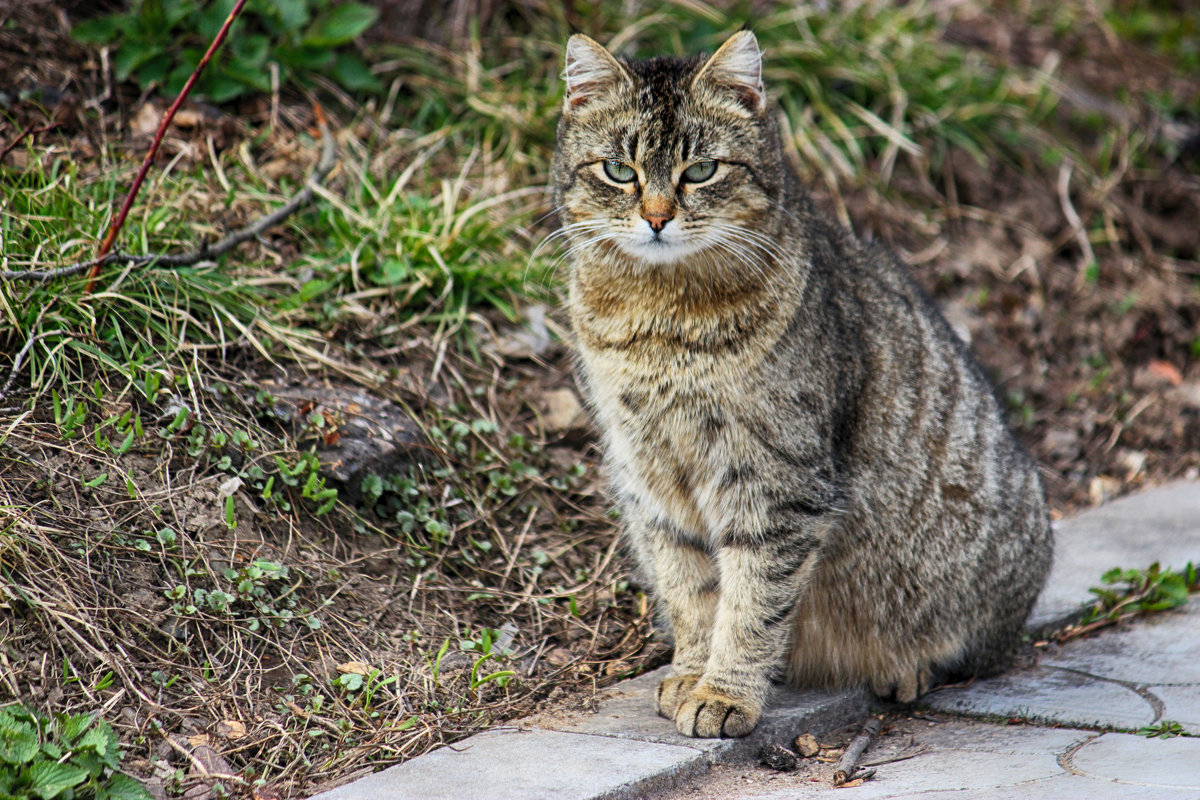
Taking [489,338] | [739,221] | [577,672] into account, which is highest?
[739,221]

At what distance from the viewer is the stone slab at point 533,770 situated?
7.78 feet

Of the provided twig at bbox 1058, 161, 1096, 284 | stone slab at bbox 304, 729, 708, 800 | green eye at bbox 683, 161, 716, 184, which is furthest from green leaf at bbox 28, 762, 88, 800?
twig at bbox 1058, 161, 1096, 284

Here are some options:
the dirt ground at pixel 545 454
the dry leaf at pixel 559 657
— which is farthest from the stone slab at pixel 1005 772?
the dry leaf at pixel 559 657

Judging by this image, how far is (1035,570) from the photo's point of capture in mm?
3396

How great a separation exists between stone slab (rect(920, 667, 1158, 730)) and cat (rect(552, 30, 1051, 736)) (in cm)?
11

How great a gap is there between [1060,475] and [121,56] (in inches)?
165

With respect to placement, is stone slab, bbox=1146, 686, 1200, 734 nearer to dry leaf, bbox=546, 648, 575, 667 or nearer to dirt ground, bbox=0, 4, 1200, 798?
dirt ground, bbox=0, 4, 1200, 798

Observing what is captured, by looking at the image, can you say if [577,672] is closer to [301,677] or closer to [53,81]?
[301,677]

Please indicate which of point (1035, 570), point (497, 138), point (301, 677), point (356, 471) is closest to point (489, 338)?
point (356, 471)

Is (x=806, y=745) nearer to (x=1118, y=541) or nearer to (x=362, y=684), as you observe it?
(x=362, y=684)

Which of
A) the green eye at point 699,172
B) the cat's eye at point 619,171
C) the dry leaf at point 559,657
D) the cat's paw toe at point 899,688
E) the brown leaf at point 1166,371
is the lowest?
the dry leaf at point 559,657

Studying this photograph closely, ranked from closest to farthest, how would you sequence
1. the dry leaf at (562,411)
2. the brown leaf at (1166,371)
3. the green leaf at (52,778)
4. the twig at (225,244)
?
1. the green leaf at (52,778)
2. the twig at (225,244)
3. the dry leaf at (562,411)
4. the brown leaf at (1166,371)

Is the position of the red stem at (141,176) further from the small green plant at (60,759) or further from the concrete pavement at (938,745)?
the concrete pavement at (938,745)

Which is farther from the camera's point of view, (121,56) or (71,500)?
(121,56)
